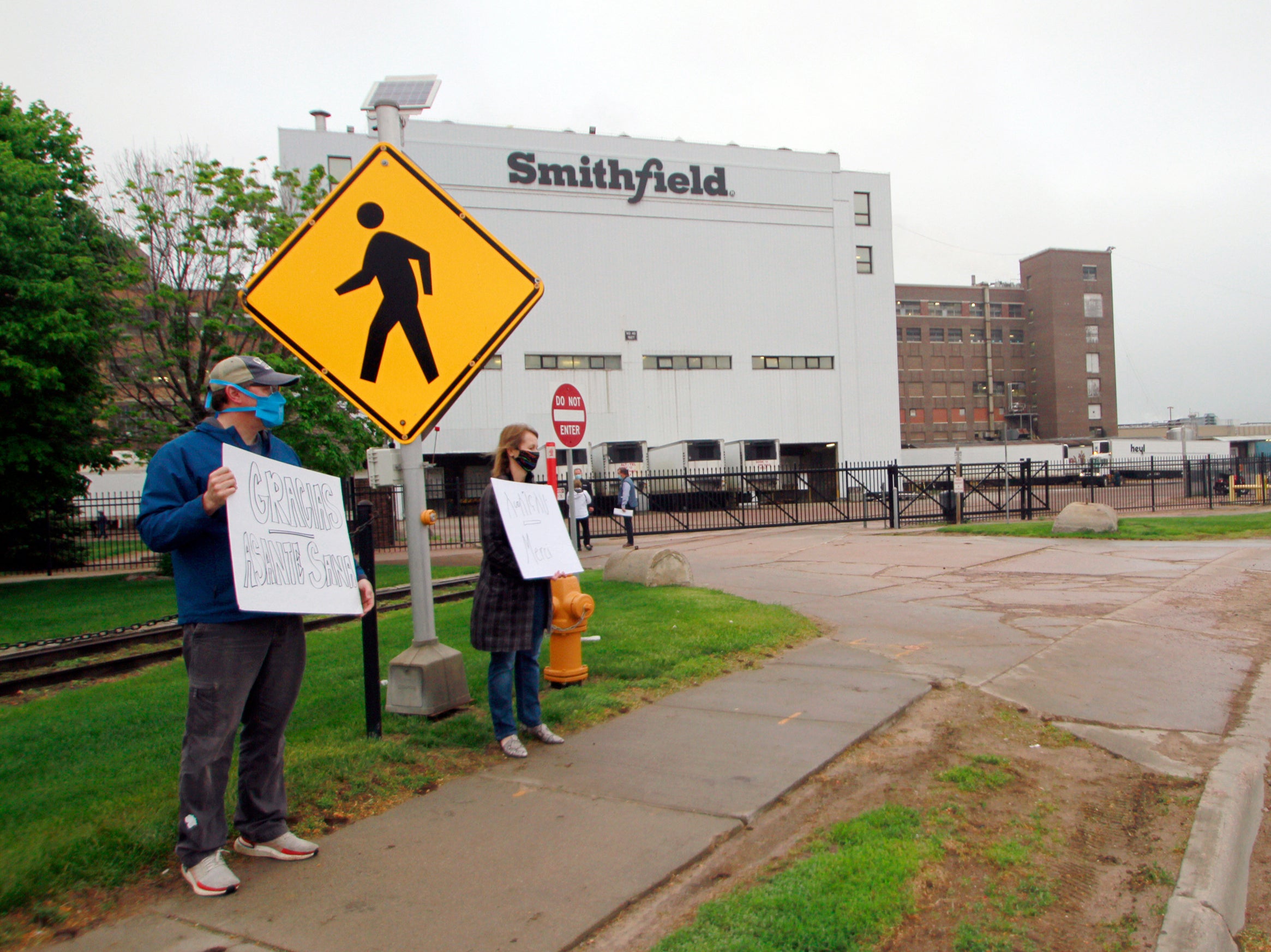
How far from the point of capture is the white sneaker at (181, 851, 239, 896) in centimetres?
311

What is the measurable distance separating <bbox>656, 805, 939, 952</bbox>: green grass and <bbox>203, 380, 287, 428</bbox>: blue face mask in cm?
244

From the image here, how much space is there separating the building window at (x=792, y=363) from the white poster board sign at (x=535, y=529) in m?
43.4

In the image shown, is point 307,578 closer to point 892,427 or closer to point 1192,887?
point 1192,887

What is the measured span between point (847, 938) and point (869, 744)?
88.8 inches

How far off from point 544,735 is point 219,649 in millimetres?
2186

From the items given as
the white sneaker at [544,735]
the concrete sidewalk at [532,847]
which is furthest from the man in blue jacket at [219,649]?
the white sneaker at [544,735]

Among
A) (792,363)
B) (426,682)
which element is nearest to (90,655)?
(426,682)

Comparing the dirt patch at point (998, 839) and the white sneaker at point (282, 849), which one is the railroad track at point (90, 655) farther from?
the dirt patch at point (998, 839)

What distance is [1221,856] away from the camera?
3475mm

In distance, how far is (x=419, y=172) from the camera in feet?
16.0

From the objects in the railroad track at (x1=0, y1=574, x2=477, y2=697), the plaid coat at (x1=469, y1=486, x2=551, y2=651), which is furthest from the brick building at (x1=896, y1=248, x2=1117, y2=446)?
the plaid coat at (x1=469, y1=486, x2=551, y2=651)

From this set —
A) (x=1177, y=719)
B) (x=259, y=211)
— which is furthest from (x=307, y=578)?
(x=259, y=211)

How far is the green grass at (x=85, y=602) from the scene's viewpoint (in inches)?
468

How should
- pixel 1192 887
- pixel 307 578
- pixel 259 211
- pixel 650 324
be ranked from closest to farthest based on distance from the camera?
1. pixel 1192 887
2. pixel 307 578
3. pixel 259 211
4. pixel 650 324
